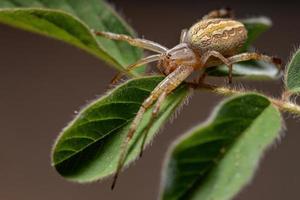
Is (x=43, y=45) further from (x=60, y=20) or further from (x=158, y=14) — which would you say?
(x=60, y=20)

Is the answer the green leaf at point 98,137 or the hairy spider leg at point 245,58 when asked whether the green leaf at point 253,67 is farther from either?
the green leaf at point 98,137

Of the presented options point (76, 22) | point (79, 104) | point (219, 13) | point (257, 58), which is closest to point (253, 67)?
point (257, 58)

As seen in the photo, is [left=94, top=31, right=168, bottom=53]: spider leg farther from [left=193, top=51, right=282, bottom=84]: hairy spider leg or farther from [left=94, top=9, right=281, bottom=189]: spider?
[left=193, top=51, right=282, bottom=84]: hairy spider leg

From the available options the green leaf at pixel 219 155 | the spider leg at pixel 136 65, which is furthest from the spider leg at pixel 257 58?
the green leaf at pixel 219 155

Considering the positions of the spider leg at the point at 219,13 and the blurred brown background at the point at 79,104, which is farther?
the blurred brown background at the point at 79,104

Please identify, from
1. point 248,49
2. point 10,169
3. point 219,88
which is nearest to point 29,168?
point 10,169

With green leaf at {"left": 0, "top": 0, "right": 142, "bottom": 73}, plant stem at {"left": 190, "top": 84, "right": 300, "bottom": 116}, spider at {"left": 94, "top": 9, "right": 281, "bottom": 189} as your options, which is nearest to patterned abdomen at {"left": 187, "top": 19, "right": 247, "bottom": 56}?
spider at {"left": 94, "top": 9, "right": 281, "bottom": 189}

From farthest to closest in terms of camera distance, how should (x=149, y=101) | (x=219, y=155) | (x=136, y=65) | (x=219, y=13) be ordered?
(x=219, y=13) → (x=136, y=65) → (x=149, y=101) → (x=219, y=155)

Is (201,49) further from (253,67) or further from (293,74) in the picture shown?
(293,74)
